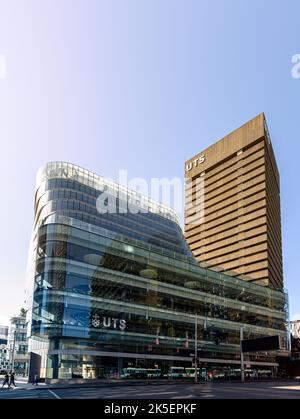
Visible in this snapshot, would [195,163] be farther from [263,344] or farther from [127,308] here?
[263,344]

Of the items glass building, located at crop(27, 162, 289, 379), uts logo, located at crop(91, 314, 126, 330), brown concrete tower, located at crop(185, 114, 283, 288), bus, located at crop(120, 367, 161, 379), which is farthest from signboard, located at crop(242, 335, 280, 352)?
brown concrete tower, located at crop(185, 114, 283, 288)

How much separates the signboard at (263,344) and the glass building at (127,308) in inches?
380

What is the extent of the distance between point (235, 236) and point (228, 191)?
1653cm

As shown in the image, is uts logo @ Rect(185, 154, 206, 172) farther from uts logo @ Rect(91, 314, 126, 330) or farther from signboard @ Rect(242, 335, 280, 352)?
uts logo @ Rect(91, 314, 126, 330)

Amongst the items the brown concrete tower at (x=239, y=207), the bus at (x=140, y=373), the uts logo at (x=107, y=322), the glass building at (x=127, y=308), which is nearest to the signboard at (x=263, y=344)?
the glass building at (x=127, y=308)

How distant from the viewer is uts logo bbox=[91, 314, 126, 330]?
5866 centimetres

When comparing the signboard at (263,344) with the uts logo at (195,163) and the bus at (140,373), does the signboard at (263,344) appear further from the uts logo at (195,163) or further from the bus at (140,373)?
Result: the uts logo at (195,163)

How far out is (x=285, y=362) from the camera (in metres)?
101

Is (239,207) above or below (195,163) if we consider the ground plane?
below

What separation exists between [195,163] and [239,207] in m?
31.8

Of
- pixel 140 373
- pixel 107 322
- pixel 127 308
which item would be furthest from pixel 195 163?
pixel 107 322

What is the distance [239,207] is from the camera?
127 m

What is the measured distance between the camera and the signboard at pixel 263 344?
5628cm

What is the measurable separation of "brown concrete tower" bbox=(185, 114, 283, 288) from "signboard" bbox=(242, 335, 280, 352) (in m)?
46.5
